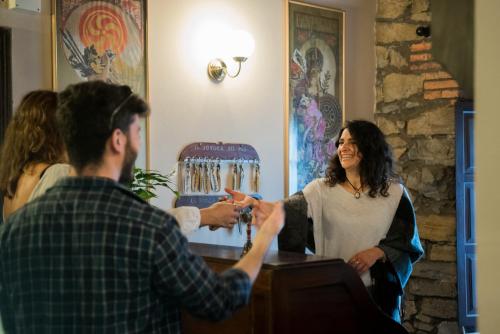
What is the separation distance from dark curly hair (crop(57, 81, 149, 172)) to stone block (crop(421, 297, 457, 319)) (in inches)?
142

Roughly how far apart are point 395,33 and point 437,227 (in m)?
1.41

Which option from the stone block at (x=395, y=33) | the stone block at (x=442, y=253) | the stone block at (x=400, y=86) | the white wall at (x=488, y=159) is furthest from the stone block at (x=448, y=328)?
the white wall at (x=488, y=159)

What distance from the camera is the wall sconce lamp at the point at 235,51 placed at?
4578 millimetres

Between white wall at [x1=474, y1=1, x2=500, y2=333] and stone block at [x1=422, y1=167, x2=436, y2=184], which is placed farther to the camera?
stone block at [x1=422, y1=167, x2=436, y2=184]

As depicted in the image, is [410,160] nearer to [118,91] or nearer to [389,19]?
[389,19]

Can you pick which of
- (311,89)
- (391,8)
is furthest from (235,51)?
(391,8)

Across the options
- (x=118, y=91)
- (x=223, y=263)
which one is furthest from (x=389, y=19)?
(x=118, y=91)

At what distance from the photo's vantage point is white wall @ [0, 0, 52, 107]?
143 inches

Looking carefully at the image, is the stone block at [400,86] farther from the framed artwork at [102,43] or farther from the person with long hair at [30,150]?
the person with long hair at [30,150]

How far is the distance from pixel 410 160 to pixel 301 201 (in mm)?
1913

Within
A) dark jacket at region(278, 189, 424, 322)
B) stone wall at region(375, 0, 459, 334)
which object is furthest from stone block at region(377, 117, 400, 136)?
dark jacket at region(278, 189, 424, 322)

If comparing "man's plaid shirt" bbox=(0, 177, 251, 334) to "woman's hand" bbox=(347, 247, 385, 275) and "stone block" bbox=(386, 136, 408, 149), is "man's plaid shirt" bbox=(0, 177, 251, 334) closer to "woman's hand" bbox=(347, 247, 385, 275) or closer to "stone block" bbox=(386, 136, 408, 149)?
"woman's hand" bbox=(347, 247, 385, 275)

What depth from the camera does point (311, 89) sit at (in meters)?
5.34

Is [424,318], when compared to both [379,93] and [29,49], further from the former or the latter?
[29,49]
